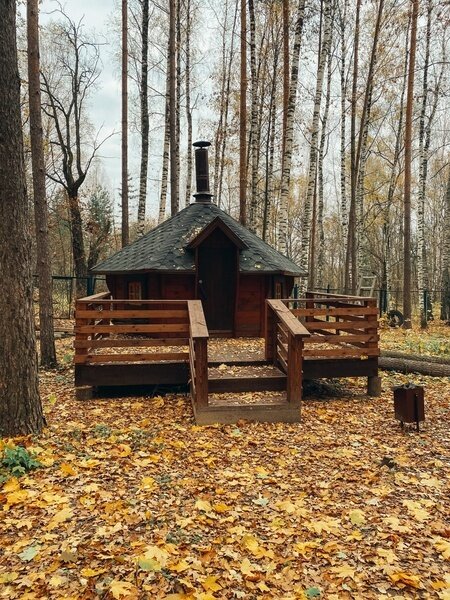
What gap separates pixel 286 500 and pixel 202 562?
1.16m

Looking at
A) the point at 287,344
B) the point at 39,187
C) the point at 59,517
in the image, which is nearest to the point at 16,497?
the point at 59,517

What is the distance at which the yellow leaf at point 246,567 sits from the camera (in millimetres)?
2889

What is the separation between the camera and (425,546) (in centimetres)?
317

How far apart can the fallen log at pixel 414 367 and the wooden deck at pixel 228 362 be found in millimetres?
1895

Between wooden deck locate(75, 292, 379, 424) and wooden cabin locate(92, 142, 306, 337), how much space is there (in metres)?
2.83

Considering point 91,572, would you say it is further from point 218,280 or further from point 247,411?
point 218,280

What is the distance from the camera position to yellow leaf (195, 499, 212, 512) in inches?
143

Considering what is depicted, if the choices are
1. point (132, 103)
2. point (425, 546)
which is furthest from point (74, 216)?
point (425, 546)

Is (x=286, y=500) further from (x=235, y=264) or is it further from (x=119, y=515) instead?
(x=235, y=264)

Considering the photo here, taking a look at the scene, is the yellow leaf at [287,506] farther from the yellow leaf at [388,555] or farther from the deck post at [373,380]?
the deck post at [373,380]

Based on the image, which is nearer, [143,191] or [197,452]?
[197,452]

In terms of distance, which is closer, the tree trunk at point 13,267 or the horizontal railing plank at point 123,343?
the tree trunk at point 13,267

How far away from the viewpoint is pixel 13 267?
15.2 ft

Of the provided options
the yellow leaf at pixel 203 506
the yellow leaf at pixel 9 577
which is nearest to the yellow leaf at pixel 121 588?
the yellow leaf at pixel 9 577
